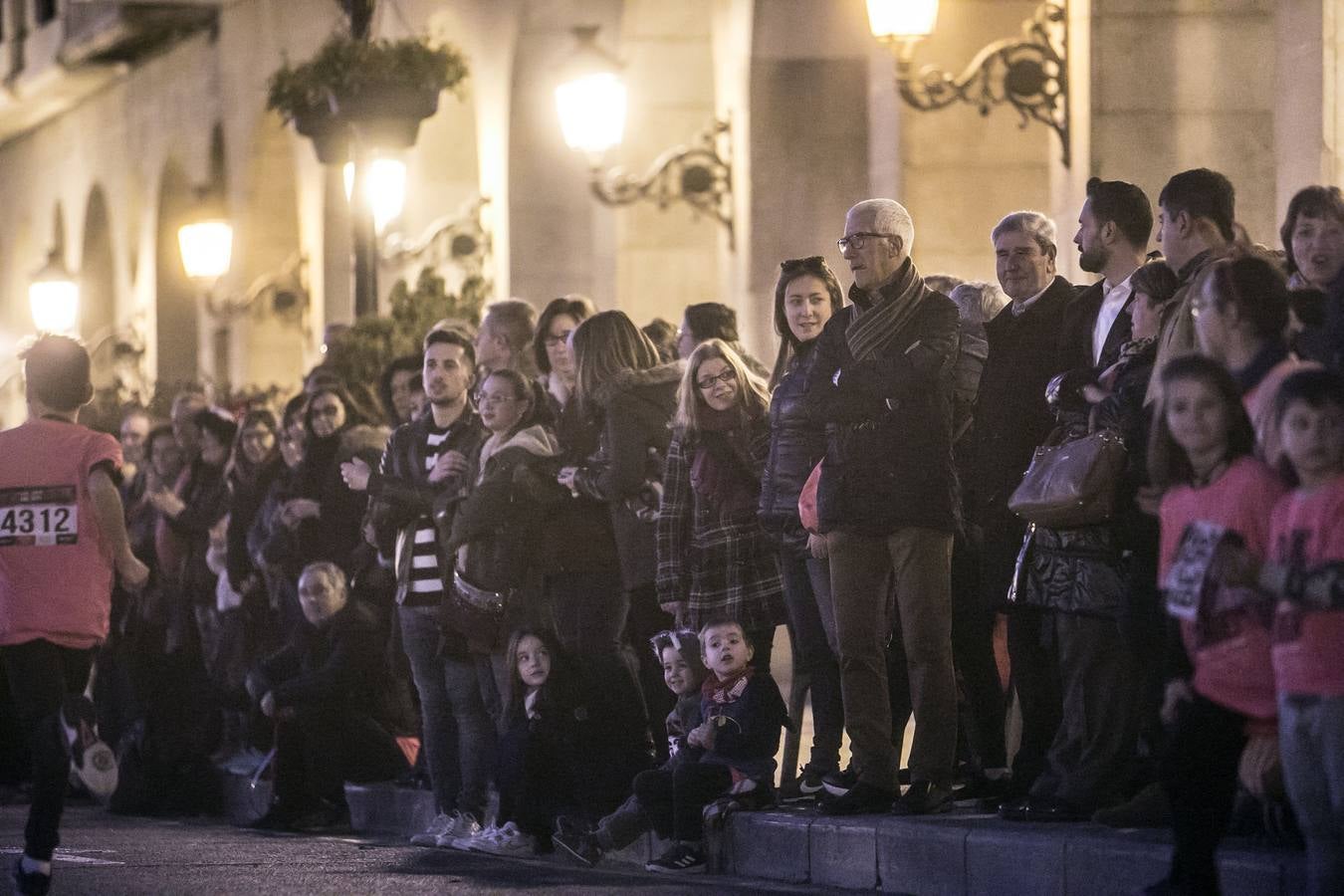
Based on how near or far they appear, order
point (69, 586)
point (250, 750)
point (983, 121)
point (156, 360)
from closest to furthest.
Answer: point (69, 586)
point (250, 750)
point (983, 121)
point (156, 360)

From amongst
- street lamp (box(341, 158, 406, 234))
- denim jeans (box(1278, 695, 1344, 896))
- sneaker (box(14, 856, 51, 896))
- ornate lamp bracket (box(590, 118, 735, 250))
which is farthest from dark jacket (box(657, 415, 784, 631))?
ornate lamp bracket (box(590, 118, 735, 250))

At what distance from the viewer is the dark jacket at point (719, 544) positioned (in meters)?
11.3

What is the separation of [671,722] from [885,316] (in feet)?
6.04

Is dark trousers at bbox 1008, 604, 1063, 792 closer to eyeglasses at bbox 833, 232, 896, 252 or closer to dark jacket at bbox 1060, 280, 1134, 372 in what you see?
dark jacket at bbox 1060, 280, 1134, 372

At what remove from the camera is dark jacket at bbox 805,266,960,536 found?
33.0ft

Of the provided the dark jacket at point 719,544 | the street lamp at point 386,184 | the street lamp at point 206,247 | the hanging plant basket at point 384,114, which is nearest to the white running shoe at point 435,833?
the dark jacket at point 719,544

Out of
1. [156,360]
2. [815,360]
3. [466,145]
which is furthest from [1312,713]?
[156,360]

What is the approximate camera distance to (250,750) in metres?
15.8

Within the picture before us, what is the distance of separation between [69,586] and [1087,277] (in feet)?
20.3

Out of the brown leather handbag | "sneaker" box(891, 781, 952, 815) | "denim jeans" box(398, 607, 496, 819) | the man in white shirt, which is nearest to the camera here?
the brown leather handbag

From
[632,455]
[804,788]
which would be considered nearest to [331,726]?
[632,455]

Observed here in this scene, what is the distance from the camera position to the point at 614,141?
1722 centimetres

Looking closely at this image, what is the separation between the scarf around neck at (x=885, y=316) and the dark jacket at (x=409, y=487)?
264cm

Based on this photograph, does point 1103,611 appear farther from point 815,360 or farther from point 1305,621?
point 1305,621
